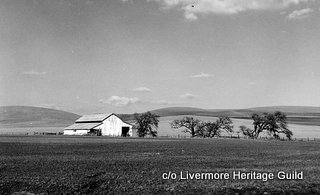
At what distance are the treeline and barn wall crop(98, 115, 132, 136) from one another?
19.4 ft

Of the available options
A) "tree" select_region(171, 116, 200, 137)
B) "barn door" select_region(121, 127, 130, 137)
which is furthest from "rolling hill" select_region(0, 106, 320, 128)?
"tree" select_region(171, 116, 200, 137)

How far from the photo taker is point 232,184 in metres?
16.3

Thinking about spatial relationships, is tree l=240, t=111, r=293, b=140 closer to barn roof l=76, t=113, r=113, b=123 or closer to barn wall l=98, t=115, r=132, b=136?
barn wall l=98, t=115, r=132, b=136

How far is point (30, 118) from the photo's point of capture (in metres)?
168

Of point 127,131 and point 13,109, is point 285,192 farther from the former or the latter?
point 13,109

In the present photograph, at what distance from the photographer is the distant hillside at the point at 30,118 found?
15212cm

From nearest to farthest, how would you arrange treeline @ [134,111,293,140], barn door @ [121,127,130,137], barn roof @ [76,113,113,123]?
1. treeline @ [134,111,293,140]
2. barn door @ [121,127,130,137]
3. barn roof @ [76,113,113,123]

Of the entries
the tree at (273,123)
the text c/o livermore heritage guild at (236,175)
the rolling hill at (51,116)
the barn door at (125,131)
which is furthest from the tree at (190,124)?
the text c/o livermore heritage guild at (236,175)

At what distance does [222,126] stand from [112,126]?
2969 cm

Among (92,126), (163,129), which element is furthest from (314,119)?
(92,126)

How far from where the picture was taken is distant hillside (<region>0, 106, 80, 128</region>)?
152125 millimetres

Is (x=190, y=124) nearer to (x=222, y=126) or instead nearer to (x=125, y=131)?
(x=222, y=126)

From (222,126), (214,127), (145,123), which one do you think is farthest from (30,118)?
(222,126)

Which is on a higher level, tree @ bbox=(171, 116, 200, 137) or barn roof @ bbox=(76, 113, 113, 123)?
barn roof @ bbox=(76, 113, 113, 123)
